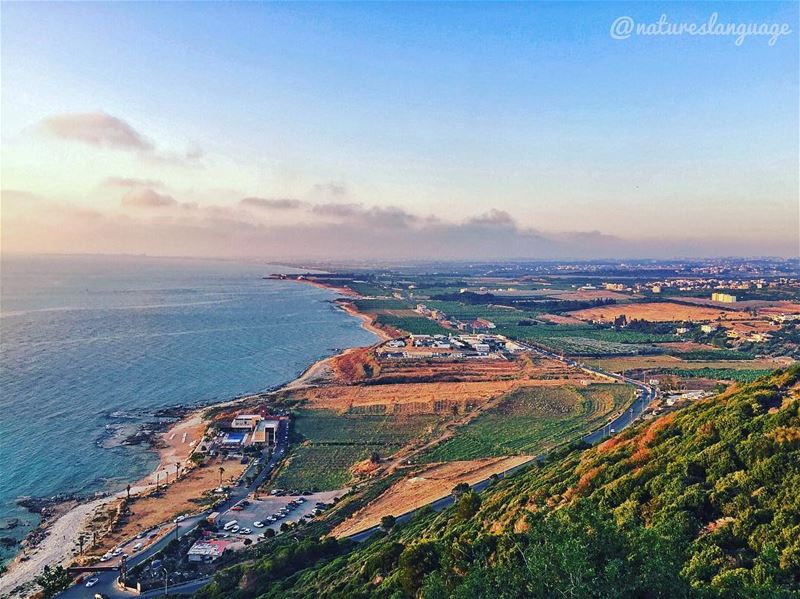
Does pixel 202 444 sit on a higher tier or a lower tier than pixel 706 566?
lower

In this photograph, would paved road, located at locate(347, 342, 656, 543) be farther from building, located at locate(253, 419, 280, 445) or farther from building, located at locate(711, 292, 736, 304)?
building, located at locate(711, 292, 736, 304)

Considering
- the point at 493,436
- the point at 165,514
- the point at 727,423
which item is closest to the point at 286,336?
the point at 493,436

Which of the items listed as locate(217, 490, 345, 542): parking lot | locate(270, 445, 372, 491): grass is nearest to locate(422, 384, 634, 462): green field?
locate(270, 445, 372, 491): grass

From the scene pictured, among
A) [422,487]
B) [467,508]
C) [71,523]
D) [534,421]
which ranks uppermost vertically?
[467,508]

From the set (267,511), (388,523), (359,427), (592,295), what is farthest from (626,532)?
(592,295)

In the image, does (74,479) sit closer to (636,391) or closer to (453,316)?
(636,391)

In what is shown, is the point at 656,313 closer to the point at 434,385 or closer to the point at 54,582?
the point at 434,385
